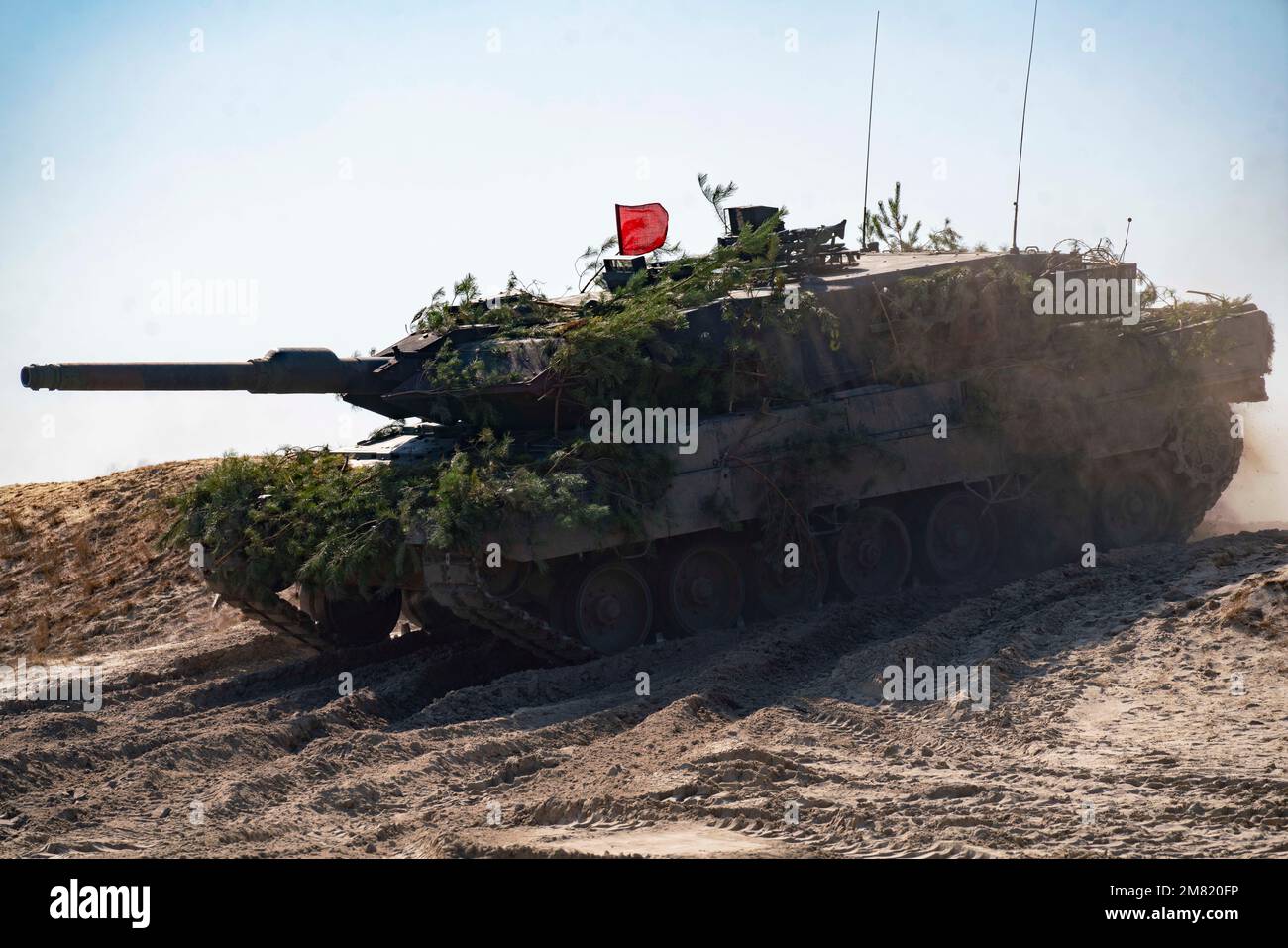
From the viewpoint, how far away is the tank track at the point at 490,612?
1105cm

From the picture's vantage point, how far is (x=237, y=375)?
1212 centimetres

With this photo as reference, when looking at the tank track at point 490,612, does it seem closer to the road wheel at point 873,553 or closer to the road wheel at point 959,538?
the road wheel at point 873,553

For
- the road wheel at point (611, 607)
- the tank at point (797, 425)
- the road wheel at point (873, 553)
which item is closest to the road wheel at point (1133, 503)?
the tank at point (797, 425)

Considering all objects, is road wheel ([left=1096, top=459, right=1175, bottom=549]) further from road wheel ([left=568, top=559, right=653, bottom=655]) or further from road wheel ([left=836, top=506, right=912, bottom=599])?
road wheel ([left=568, top=559, right=653, bottom=655])

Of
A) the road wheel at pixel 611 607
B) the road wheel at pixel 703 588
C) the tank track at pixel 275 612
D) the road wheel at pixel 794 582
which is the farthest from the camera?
the road wheel at pixel 794 582

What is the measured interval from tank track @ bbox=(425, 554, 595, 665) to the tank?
0.02 metres

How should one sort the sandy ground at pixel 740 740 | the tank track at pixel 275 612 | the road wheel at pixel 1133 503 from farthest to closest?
the road wheel at pixel 1133 503 < the tank track at pixel 275 612 < the sandy ground at pixel 740 740

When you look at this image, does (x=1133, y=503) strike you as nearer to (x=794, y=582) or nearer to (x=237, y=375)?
(x=794, y=582)

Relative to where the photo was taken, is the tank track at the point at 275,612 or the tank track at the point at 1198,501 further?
the tank track at the point at 1198,501

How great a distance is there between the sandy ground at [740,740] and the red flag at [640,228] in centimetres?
396

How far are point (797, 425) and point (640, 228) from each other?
263 cm

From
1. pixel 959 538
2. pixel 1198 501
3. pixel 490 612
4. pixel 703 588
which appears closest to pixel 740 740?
pixel 490 612
